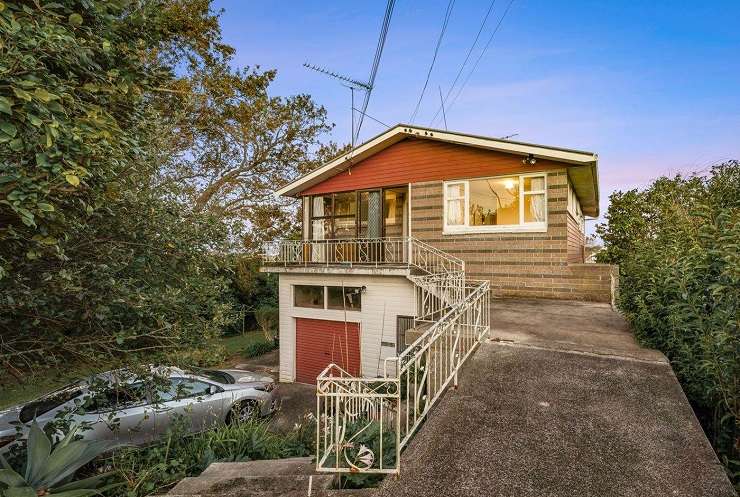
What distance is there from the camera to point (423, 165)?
448 inches

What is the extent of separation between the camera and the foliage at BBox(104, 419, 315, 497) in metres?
Result: 3.61

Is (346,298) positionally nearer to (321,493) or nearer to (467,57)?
(467,57)

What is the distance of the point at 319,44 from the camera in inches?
560

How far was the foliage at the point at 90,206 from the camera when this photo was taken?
2.22 m

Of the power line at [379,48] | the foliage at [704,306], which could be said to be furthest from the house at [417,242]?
the foliage at [704,306]

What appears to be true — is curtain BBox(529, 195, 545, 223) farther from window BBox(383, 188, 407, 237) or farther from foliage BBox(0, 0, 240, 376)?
foliage BBox(0, 0, 240, 376)

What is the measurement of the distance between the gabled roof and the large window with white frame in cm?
84

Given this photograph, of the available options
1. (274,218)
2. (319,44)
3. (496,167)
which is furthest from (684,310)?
(274,218)

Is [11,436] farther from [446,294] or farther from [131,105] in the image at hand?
[446,294]

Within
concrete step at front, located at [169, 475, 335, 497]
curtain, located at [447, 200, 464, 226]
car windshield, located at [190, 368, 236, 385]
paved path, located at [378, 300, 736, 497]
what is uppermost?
curtain, located at [447, 200, 464, 226]

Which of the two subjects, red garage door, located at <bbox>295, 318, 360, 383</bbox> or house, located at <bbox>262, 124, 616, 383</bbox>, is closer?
house, located at <bbox>262, 124, 616, 383</bbox>

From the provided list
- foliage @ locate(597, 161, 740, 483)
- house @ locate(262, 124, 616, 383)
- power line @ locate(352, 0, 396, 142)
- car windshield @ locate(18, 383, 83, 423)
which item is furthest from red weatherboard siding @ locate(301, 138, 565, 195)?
car windshield @ locate(18, 383, 83, 423)

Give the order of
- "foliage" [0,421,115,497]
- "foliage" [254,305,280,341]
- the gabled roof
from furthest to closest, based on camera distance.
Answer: "foliage" [254,305,280,341] → the gabled roof → "foliage" [0,421,115,497]

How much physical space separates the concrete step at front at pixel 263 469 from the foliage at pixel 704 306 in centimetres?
352
